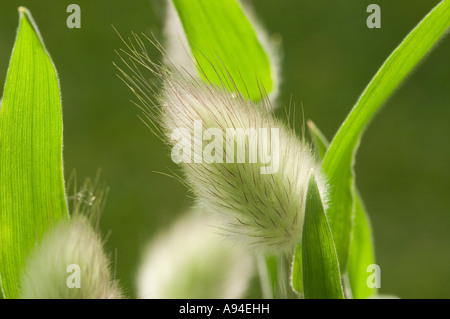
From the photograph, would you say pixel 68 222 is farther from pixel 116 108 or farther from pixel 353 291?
pixel 116 108

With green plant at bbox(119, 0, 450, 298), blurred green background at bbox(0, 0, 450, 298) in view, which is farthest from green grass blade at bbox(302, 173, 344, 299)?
blurred green background at bbox(0, 0, 450, 298)

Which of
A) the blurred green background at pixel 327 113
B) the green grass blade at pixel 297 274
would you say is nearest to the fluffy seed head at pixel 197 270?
the green grass blade at pixel 297 274

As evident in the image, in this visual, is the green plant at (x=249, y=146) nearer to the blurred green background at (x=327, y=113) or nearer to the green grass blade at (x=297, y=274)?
the green grass blade at (x=297, y=274)

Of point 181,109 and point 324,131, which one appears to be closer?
point 181,109

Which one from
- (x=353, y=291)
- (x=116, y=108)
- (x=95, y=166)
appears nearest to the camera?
(x=353, y=291)

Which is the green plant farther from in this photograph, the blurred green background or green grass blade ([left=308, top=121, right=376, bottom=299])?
the blurred green background

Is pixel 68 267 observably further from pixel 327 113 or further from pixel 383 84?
pixel 327 113
